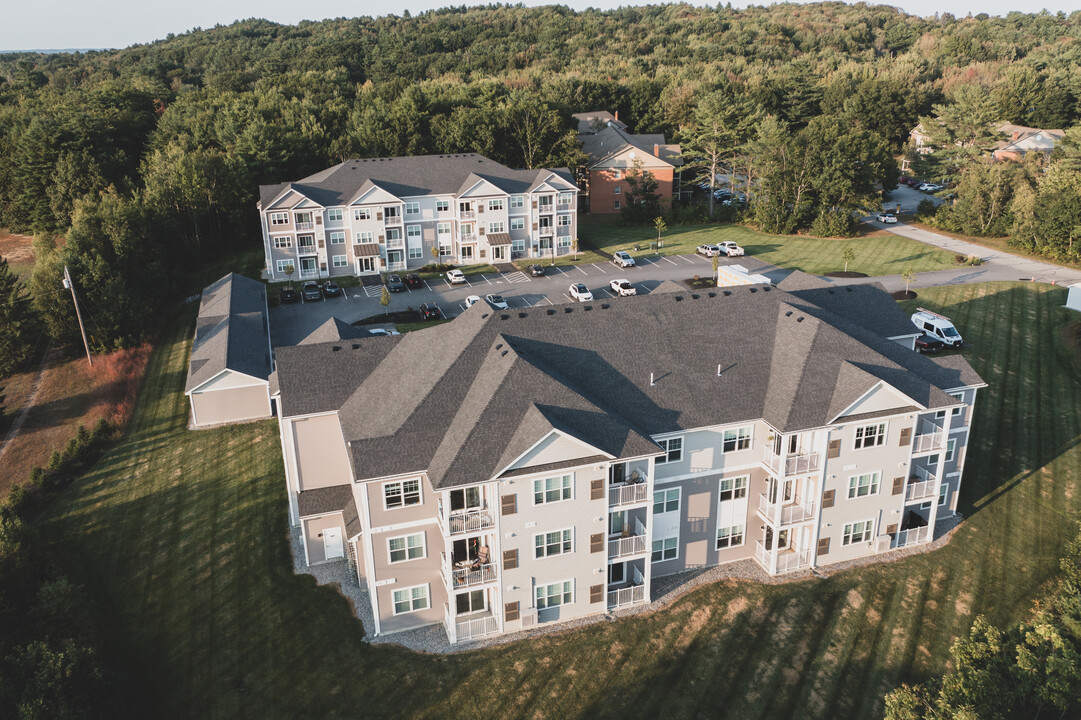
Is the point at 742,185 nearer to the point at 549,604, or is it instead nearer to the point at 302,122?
the point at 302,122

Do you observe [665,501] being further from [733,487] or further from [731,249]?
[731,249]

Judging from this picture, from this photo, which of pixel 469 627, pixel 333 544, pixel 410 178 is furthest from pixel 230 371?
pixel 410 178

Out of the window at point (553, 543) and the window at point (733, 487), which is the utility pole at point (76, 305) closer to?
the window at point (553, 543)

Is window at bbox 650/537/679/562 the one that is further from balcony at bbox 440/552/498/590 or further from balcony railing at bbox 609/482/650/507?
balcony at bbox 440/552/498/590

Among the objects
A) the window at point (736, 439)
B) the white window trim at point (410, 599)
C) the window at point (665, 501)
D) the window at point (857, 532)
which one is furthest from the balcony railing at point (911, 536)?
the white window trim at point (410, 599)

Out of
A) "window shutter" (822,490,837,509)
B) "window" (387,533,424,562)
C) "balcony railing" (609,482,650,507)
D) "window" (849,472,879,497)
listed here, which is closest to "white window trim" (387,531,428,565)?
"window" (387,533,424,562)

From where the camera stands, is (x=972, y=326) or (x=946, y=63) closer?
(x=972, y=326)

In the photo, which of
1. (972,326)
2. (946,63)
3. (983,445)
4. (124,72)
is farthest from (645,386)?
(124,72)
